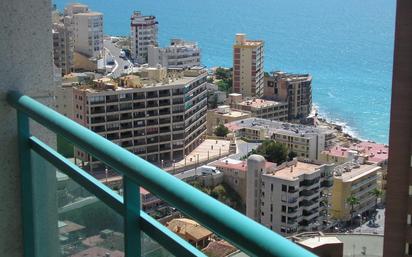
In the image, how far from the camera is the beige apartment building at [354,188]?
1139 cm

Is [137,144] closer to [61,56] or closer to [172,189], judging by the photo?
[61,56]

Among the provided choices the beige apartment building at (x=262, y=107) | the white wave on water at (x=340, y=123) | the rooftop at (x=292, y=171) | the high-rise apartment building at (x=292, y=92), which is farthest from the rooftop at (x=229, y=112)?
the rooftop at (x=292, y=171)

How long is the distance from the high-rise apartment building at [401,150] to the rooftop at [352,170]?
6.55m

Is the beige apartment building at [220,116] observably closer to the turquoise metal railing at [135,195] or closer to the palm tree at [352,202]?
the palm tree at [352,202]

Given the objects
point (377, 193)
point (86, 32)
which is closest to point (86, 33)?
point (86, 32)

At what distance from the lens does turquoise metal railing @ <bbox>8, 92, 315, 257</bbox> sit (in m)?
0.42

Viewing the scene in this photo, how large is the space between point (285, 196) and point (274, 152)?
342 centimetres

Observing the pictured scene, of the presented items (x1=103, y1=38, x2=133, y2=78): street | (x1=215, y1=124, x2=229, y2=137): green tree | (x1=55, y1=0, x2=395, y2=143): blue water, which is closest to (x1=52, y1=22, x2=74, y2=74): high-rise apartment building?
(x1=103, y1=38, x2=133, y2=78): street

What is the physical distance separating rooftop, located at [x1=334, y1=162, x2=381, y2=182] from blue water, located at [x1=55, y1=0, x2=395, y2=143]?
655cm

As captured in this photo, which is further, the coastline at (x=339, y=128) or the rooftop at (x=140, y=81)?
the coastline at (x=339, y=128)

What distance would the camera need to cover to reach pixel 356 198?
1148cm

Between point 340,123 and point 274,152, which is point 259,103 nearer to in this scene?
point 340,123

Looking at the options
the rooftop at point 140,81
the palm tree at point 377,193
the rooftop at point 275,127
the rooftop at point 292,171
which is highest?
the rooftop at point 140,81

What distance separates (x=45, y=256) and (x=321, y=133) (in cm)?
1480
